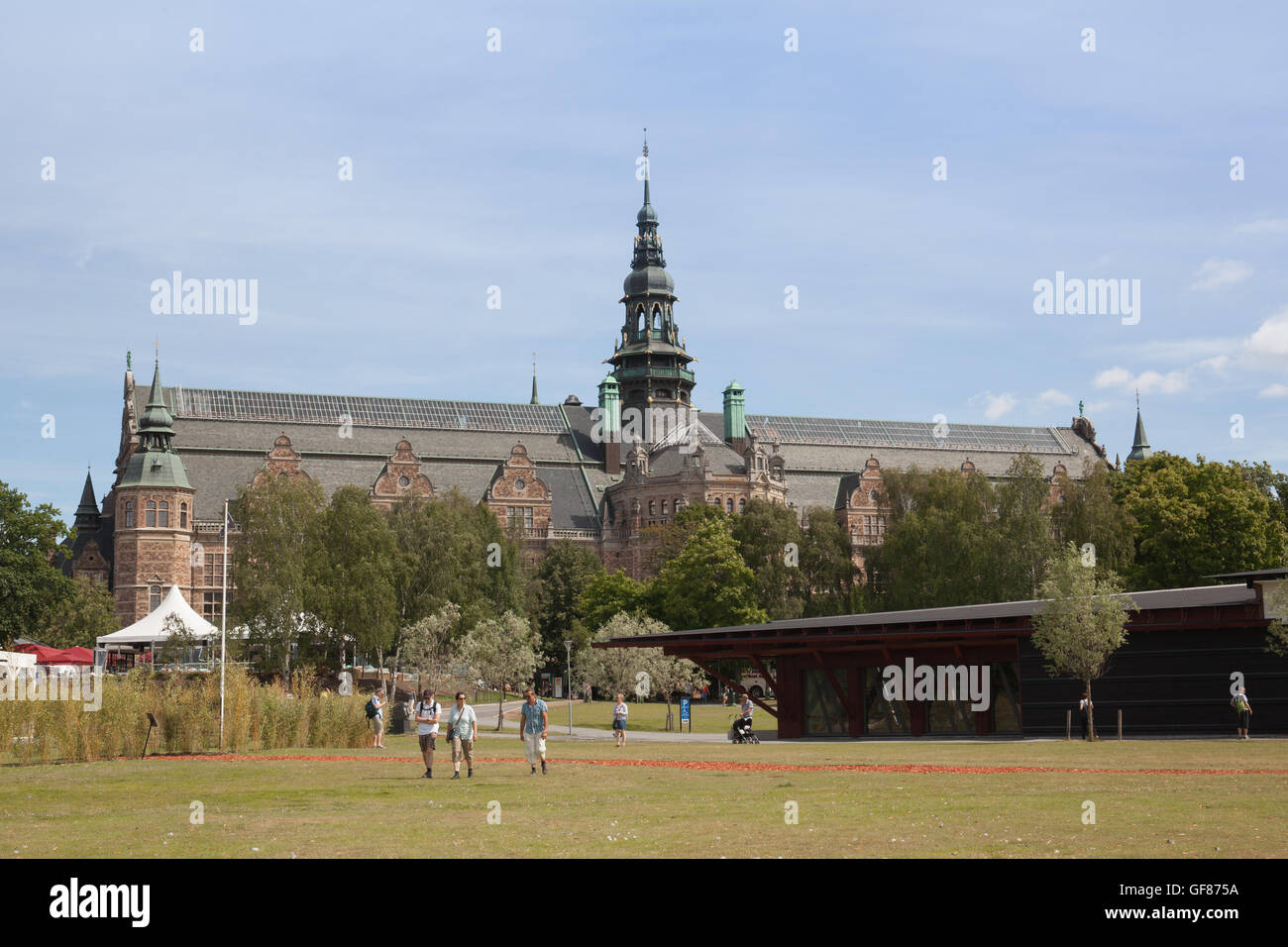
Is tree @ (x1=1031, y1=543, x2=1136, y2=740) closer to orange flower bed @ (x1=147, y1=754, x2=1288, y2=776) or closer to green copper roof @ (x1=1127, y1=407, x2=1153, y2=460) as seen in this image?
orange flower bed @ (x1=147, y1=754, x2=1288, y2=776)

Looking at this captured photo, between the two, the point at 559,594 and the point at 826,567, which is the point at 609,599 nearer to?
the point at 559,594

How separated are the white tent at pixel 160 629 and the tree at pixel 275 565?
20.7ft

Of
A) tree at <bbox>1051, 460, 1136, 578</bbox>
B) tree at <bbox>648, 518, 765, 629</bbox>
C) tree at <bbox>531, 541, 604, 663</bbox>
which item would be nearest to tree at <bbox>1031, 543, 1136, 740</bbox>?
tree at <bbox>1051, 460, 1136, 578</bbox>

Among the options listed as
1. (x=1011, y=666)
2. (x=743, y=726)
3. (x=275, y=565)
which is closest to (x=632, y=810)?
(x=743, y=726)

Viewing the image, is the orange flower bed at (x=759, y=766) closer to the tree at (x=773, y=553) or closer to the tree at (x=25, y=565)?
the tree at (x=25, y=565)

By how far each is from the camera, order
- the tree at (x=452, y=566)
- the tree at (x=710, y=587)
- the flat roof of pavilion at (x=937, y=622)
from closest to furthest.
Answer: the flat roof of pavilion at (x=937, y=622)
the tree at (x=452, y=566)
the tree at (x=710, y=587)

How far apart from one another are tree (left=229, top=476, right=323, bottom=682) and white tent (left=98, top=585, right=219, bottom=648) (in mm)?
6296

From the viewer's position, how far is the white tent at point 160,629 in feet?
210

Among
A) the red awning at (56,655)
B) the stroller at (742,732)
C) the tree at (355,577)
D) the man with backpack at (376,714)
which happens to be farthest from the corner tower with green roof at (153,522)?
Result: the man with backpack at (376,714)

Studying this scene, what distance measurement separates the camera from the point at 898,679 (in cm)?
5375

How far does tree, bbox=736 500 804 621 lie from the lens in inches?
4003
